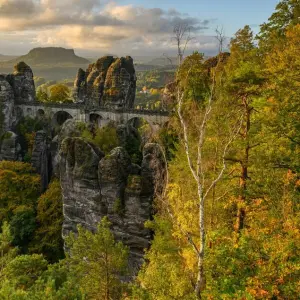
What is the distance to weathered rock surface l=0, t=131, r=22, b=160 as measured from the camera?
167 feet

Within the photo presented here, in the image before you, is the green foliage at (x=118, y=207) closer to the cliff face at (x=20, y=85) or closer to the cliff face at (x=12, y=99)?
the cliff face at (x=12, y=99)

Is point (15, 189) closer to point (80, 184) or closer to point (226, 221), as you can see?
point (80, 184)

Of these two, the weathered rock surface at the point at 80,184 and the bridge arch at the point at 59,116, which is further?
the bridge arch at the point at 59,116

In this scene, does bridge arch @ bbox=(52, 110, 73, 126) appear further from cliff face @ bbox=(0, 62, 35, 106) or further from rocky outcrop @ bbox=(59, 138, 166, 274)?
rocky outcrop @ bbox=(59, 138, 166, 274)

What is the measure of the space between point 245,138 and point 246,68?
11.8 ft

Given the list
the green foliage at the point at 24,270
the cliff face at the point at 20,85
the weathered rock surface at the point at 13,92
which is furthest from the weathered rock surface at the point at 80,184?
the cliff face at the point at 20,85

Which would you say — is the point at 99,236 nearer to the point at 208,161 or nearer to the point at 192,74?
the point at 208,161

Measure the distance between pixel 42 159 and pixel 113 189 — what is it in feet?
87.9

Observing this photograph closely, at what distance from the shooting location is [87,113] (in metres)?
57.3

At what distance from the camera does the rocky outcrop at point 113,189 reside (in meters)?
24.6

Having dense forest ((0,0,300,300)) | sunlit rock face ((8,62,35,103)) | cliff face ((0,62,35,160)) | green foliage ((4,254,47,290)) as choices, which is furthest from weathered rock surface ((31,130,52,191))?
dense forest ((0,0,300,300))

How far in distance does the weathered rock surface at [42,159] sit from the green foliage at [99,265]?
32056 millimetres

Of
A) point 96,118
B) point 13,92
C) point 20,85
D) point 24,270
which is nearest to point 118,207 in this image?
point 24,270

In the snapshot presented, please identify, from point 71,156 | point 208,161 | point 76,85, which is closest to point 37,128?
point 76,85
